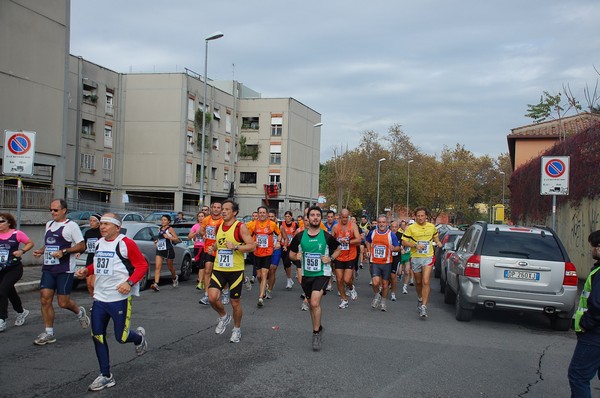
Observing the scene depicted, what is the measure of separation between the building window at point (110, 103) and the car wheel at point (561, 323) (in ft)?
126

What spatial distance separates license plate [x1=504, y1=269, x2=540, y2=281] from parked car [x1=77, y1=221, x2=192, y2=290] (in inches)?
291

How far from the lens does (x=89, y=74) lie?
38.7 m

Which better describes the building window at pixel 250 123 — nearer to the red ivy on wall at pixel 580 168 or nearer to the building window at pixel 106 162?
the building window at pixel 106 162

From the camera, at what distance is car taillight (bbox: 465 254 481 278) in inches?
349

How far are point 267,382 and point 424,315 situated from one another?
4863mm

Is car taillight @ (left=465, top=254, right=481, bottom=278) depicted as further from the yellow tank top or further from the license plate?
the yellow tank top

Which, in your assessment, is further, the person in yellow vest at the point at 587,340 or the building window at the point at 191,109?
the building window at the point at 191,109

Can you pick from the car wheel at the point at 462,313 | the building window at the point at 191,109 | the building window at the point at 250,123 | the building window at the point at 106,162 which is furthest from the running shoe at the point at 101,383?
the building window at the point at 250,123

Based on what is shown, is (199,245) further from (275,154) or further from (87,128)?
(275,154)

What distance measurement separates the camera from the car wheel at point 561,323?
897cm

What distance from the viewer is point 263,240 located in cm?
1148

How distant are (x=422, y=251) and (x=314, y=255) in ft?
10.1

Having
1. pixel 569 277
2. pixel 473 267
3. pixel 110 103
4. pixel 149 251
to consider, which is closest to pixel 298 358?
pixel 473 267

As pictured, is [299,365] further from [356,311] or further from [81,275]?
[356,311]
